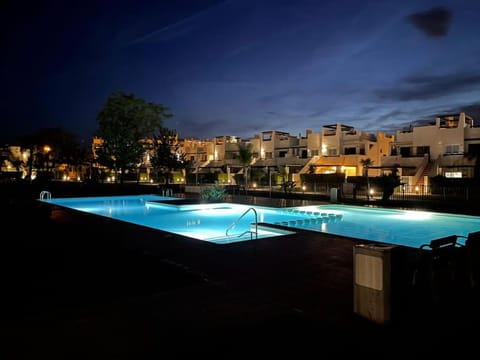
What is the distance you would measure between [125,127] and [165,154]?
504cm

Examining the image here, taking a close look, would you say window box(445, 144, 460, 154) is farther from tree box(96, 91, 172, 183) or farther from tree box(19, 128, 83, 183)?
tree box(19, 128, 83, 183)

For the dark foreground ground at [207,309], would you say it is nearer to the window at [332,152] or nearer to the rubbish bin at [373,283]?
the rubbish bin at [373,283]

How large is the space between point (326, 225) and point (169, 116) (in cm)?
2804

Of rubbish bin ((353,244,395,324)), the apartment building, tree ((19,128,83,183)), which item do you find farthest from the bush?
tree ((19,128,83,183))

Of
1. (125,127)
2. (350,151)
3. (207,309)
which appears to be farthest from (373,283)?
(350,151)

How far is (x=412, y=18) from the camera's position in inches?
703

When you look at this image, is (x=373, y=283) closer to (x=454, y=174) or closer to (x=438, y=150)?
(x=454, y=174)

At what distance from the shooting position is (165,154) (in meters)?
34.0

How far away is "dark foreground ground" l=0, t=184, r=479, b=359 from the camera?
3.30 meters

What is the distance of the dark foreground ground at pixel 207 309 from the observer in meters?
3.30

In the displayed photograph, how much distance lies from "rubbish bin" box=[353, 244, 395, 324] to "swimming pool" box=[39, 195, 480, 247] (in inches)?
204

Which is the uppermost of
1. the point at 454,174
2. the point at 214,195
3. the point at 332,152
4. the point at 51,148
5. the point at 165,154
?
the point at 51,148

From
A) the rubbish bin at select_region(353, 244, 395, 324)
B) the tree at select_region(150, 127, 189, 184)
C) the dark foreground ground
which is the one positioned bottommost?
the dark foreground ground

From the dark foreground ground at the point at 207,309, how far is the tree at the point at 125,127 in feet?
93.2
